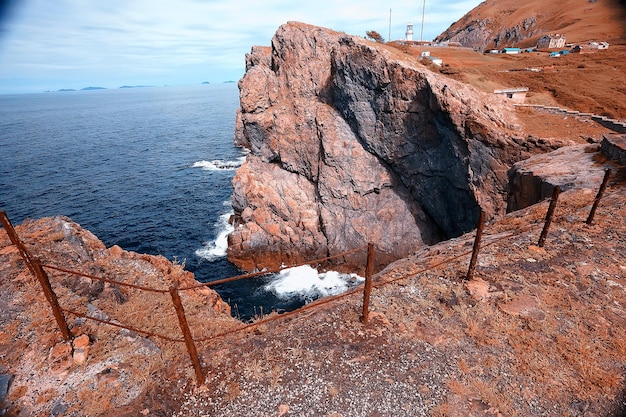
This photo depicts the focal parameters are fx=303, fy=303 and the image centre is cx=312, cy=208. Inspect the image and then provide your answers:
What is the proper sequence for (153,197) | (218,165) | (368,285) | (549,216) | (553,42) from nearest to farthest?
1. (368,285)
2. (549,216)
3. (153,197)
4. (218,165)
5. (553,42)

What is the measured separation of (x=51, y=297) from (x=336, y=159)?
2977cm

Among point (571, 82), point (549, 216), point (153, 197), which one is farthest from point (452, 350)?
point (153, 197)

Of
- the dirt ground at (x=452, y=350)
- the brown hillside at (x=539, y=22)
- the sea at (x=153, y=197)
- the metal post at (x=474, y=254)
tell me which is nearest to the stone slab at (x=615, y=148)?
the dirt ground at (x=452, y=350)

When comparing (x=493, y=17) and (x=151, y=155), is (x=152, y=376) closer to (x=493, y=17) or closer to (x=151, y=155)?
(x=151, y=155)

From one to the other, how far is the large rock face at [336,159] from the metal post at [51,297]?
85.7ft

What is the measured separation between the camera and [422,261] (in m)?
10.2

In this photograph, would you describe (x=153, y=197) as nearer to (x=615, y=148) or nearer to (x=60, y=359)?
(x=60, y=359)

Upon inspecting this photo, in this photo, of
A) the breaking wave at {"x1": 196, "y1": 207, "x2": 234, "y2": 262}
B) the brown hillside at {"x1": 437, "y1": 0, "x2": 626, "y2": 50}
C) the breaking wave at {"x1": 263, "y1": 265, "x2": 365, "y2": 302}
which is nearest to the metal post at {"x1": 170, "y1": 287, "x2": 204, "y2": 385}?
the breaking wave at {"x1": 263, "y1": 265, "x2": 365, "y2": 302}

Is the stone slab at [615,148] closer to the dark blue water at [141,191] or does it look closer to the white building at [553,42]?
the dark blue water at [141,191]

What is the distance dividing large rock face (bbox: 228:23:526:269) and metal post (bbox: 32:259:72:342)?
2613cm

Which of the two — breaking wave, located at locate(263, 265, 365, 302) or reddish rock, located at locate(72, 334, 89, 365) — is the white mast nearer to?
breaking wave, located at locate(263, 265, 365, 302)

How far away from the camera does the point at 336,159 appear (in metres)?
33.9

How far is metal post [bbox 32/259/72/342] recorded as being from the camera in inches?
229

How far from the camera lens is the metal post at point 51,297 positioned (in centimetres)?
581
